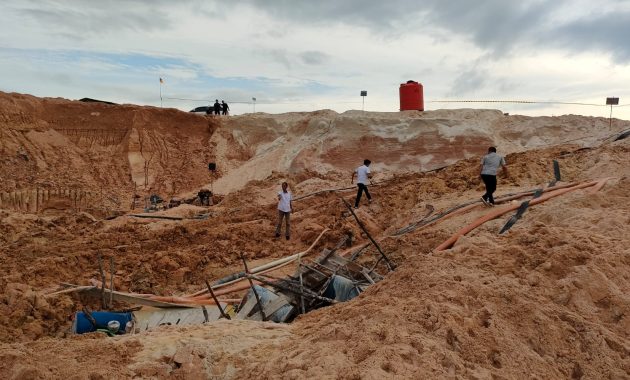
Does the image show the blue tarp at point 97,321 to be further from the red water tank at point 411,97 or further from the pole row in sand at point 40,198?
the red water tank at point 411,97

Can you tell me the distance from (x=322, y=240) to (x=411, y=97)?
37.9 ft

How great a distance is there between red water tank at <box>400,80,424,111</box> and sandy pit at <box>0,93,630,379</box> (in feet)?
2.05

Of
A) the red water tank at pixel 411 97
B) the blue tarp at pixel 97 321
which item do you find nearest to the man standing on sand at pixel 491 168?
the blue tarp at pixel 97 321

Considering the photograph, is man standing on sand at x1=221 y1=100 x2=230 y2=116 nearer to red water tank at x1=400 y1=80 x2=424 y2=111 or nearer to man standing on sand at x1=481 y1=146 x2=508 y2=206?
red water tank at x1=400 y1=80 x2=424 y2=111

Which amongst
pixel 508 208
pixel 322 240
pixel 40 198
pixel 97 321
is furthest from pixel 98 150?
pixel 508 208

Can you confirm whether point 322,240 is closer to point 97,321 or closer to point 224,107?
point 97,321

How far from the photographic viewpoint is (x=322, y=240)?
36.7 feet

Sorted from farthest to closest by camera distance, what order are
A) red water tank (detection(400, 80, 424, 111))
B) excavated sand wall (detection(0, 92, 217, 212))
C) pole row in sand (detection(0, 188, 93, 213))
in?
red water tank (detection(400, 80, 424, 111)) → excavated sand wall (detection(0, 92, 217, 212)) → pole row in sand (detection(0, 188, 93, 213))

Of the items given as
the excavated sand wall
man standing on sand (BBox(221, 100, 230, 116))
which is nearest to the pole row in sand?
the excavated sand wall

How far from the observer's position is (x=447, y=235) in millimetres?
8805

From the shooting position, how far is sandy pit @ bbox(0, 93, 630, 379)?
3701mm

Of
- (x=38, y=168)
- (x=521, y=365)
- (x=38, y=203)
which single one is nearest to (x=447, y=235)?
(x=521, y=365)

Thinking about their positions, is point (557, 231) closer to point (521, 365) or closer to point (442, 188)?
→ point (521, 365)

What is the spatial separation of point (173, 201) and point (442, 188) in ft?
32.9
